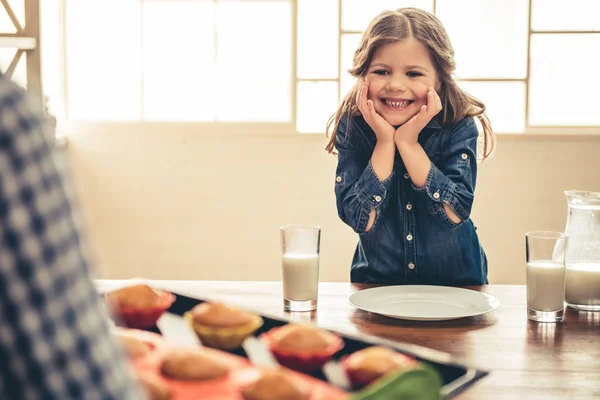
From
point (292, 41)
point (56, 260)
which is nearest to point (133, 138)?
point (292, 41)

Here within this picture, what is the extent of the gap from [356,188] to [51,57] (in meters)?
2.62

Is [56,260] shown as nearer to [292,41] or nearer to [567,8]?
[292,41]

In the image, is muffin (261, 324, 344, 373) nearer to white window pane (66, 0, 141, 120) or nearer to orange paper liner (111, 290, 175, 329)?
orange paper liner (111, 290, 175, 329)

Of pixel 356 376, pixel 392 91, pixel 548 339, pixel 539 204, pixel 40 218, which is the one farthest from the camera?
pixel 539 204

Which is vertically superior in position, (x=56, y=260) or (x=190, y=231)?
(x=56, y=260)

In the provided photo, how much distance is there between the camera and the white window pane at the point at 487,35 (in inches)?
145

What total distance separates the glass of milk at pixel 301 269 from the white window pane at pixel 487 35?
2.68 metres

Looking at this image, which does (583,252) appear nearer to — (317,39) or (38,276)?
(38,276)

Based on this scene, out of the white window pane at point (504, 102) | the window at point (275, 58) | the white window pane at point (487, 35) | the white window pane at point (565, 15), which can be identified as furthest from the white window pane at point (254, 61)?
the white window pane at point (565, 15)

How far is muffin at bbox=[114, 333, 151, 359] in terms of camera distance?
698 mm

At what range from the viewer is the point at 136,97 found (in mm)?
3865

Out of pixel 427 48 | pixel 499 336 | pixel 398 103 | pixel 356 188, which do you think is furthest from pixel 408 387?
pixel 427 48

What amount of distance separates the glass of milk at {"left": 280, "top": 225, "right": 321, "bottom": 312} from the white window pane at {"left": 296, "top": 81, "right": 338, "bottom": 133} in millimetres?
2485

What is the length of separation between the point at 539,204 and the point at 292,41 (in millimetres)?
1473
